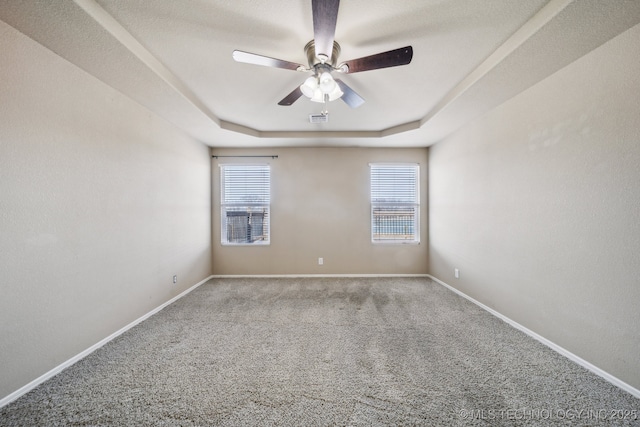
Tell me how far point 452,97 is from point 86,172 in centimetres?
357

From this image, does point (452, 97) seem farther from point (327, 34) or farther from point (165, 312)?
point (165, 312)

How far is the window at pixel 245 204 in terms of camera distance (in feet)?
13.9

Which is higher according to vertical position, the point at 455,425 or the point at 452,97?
the point at 452,97

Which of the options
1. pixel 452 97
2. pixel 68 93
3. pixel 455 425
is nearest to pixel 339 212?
pixel 452 97

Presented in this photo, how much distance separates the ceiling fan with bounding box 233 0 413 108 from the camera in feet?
4.18

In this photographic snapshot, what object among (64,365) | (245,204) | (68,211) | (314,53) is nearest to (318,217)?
(245,204)

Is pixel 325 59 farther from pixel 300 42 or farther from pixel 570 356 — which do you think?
pixel 570 356

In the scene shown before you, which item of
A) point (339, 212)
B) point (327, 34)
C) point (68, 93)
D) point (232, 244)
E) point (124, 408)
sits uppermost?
point (327, 34)

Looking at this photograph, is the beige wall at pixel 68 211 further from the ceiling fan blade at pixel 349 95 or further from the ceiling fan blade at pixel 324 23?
→ the ceiling fan blade at pixel 349 95

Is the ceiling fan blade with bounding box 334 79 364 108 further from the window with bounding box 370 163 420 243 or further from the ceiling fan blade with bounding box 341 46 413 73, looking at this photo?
the window with bounding box 370 163 420 243

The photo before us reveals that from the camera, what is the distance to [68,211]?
1.82m

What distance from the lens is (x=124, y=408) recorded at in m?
1.40

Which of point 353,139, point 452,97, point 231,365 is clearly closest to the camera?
point 231,365

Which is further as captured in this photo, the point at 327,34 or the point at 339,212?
the point at 339,212
